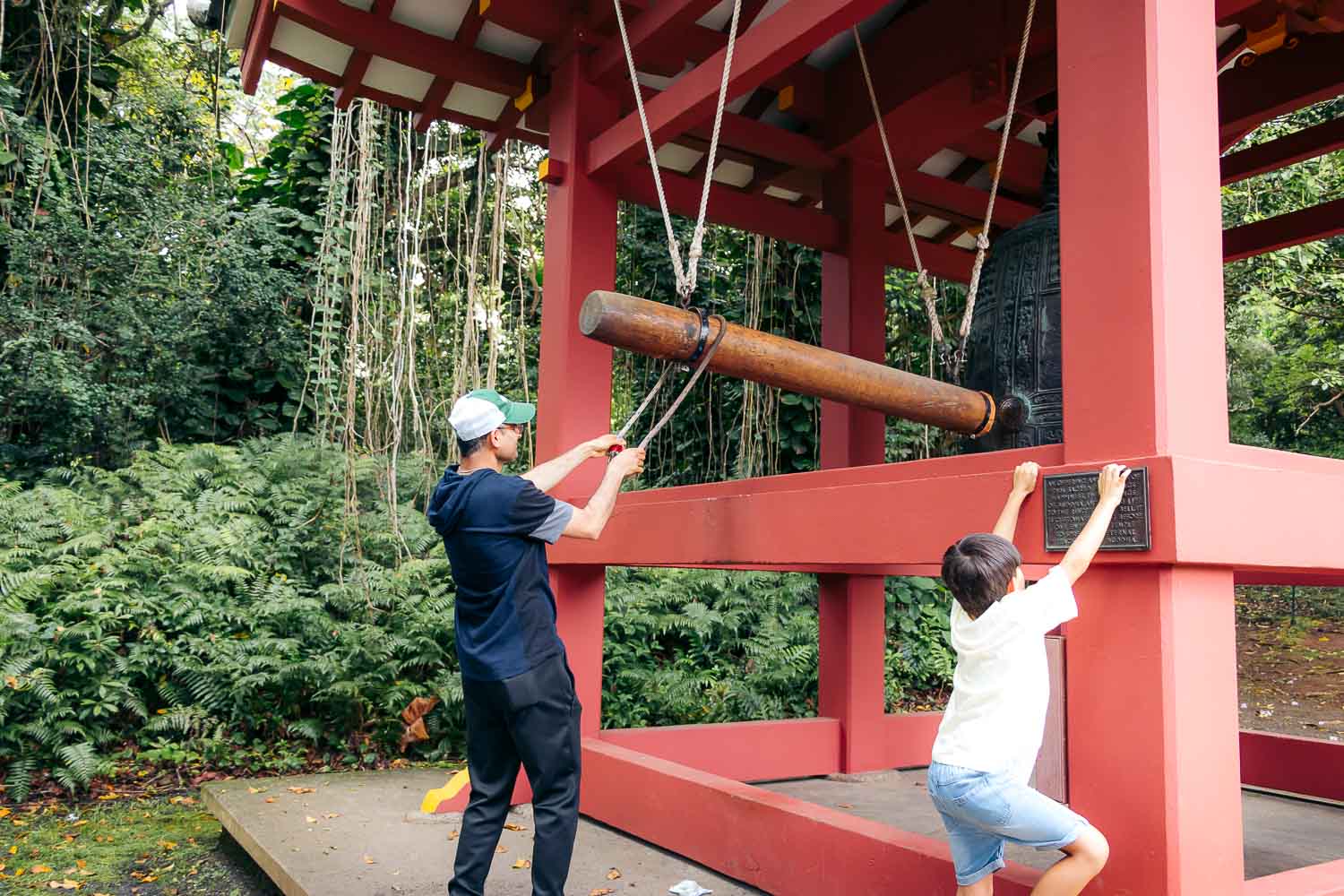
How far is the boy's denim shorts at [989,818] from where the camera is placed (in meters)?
2.05

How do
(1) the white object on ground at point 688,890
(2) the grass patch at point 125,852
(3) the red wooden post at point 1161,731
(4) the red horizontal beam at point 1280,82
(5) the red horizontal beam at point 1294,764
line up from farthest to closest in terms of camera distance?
(5) the red horizontal beam at point 1294,764, (4) the red horizontal beam at point 1280,82, (2) the grass patch at point 125,852, (1) the white object on ground at point 688,890, (3) the red wooden post at point 1161,731

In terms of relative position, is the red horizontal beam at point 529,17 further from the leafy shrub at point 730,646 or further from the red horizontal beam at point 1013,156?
the leafy shrub at point 730,646

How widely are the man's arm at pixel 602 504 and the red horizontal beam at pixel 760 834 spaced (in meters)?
1.12

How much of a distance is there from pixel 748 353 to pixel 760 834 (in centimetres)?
165

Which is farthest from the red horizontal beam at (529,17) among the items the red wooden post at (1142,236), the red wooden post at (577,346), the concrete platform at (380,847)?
the concrete platform at (380,847)

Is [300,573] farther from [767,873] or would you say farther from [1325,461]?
[1325,461]

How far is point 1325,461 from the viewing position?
238 cm

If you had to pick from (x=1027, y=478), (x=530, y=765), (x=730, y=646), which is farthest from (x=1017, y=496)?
(x=730, y=646)

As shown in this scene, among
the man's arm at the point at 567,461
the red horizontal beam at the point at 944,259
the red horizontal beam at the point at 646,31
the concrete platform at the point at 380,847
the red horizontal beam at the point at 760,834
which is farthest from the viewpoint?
the red horizontal beam at the point at 944,259

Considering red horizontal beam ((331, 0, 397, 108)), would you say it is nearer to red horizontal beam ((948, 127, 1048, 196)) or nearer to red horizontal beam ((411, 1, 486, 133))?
red horizontal beam ((411, 1, 486, 133))

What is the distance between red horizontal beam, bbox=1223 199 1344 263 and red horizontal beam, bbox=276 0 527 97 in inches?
147

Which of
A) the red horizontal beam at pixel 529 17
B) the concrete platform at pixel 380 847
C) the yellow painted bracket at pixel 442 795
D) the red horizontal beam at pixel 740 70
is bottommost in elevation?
the concrete platform at pixel 380 847

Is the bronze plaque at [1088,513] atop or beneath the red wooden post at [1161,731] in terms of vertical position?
atop

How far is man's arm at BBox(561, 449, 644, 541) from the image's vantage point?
2.84 meters
